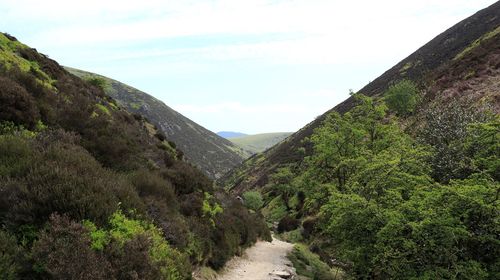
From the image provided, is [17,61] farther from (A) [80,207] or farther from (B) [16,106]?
(A) [80,207]

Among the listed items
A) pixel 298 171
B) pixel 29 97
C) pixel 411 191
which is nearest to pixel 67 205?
pixel 29 97

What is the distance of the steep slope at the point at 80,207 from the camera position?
639 centimetres

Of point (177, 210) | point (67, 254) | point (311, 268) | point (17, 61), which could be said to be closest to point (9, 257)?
point (67, 254)

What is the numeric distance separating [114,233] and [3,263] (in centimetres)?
203

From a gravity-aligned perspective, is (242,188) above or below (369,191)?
below

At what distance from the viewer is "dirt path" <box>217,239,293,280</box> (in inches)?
614

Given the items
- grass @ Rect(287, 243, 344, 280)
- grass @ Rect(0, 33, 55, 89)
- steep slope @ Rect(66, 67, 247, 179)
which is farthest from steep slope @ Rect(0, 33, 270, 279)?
steep slope @ Rect(66, 67, 247, 179)

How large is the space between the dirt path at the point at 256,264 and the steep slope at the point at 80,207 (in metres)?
0.93

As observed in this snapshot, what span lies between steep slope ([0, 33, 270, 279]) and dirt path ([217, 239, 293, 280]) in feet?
3.04

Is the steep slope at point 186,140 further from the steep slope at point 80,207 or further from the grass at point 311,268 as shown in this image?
the steep slope at point 80,207

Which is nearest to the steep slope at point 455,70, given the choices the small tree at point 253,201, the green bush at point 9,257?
the small tree at point 253,201

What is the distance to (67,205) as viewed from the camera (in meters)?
7.44

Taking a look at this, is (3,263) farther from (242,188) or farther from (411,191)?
(242,188)

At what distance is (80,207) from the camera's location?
753 centimetres
